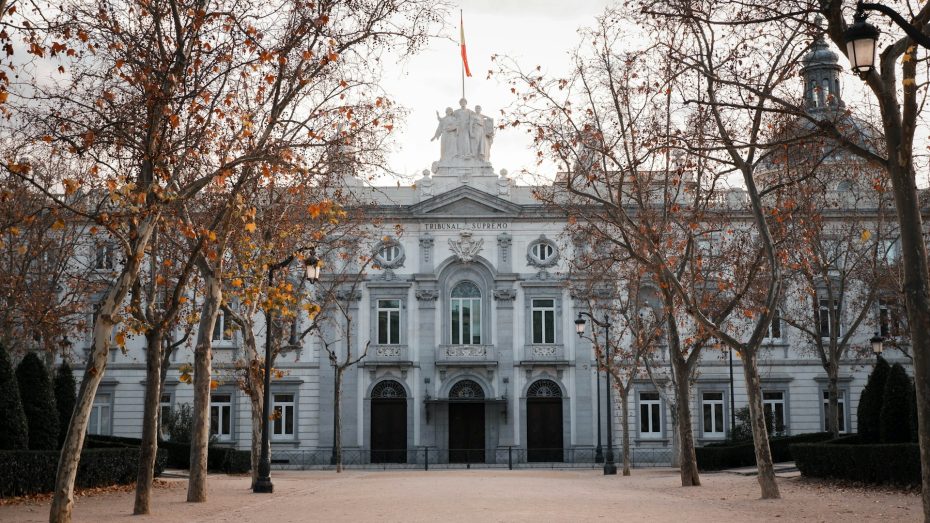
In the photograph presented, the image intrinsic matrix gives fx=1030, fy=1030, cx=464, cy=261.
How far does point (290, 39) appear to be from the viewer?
64.0 ft

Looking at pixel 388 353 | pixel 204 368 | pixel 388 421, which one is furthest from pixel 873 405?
pixel 388 421

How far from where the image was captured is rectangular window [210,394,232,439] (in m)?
49.8

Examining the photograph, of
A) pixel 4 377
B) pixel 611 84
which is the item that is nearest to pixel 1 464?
pixel 4 377

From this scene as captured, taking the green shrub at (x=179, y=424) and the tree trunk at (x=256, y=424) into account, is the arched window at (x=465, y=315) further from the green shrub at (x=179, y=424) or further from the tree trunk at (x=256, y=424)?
the tree trunk at (x=256, y=424)

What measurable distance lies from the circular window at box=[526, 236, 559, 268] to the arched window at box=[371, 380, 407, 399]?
8.86 meters

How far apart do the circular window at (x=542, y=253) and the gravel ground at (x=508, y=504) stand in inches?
884

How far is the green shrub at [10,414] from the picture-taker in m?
23.8

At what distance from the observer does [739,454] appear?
127 feet

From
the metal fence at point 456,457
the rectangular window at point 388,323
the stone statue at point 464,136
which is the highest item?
the stone statue at point 464,136

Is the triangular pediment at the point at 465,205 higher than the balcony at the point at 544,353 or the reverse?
higher

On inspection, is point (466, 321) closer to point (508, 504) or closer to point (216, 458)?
point (216, 458)

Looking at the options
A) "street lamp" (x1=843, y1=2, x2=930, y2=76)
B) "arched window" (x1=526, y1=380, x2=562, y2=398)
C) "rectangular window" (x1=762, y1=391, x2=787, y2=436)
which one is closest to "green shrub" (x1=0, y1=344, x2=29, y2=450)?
"street lamp" (x1=843, y1=2, x2=930, y2=76)

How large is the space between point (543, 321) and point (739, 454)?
14.0 meters

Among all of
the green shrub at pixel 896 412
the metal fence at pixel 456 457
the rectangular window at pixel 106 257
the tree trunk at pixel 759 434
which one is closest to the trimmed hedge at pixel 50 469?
the rectangular window at pixel 106 257
